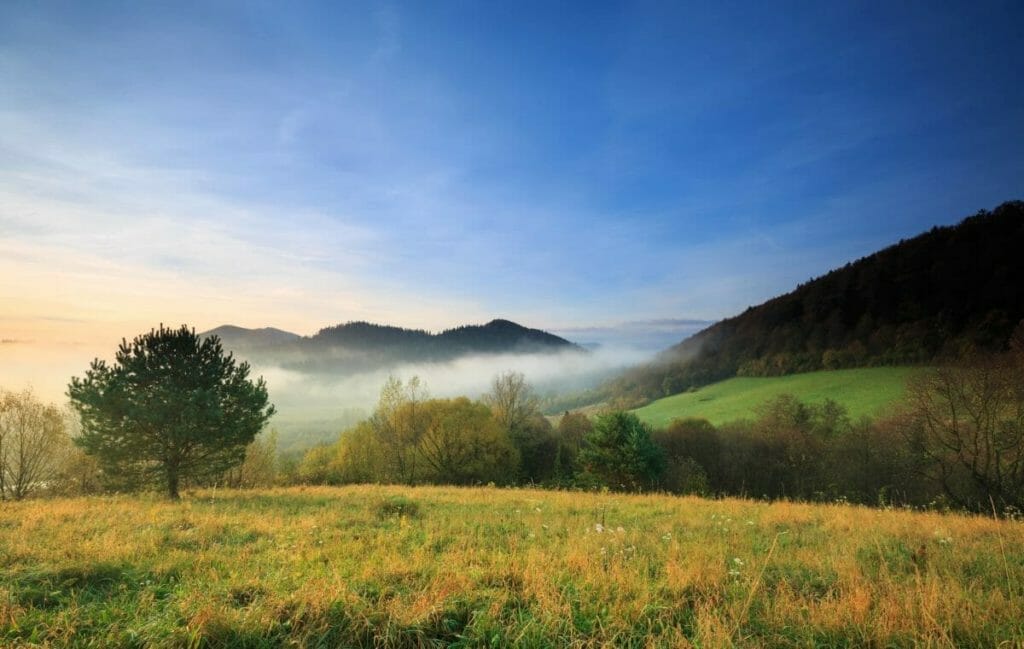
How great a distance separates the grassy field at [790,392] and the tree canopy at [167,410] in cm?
5281

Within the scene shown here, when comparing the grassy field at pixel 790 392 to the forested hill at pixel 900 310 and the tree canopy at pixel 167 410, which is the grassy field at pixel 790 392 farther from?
the tree canopy at pixel 167 410

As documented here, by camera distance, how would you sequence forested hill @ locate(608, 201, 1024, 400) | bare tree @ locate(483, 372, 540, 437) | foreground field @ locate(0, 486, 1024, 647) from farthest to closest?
bare tree @ locate(483, 372, 540, 437) → forested hill @ locate(608, 201, 1024, 400) → foreground field @ locate(0, 486, 1024, 647)

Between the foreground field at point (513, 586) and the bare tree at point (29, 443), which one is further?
the bare tree at point (29, 443)

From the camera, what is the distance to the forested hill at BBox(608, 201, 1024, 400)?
2094 inches

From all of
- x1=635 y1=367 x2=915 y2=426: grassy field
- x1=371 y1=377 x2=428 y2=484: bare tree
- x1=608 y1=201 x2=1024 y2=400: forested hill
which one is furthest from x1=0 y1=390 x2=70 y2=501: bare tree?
x1=608 y1=201 x2=1024 y2=400: forested hill

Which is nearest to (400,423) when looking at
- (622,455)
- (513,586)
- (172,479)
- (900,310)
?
(622,455)

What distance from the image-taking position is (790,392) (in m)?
59.1

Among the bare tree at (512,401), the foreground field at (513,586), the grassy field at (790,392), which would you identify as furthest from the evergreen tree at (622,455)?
the foreground field at (513,586)

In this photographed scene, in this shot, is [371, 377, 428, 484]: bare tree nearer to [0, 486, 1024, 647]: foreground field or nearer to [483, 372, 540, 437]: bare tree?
[483, 372, 540, 437]: bare tree

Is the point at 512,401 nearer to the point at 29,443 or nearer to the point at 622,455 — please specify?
the point at 622,455

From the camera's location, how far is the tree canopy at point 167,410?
647 inches

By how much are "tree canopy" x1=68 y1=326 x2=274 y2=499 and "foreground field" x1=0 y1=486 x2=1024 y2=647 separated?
8955mm

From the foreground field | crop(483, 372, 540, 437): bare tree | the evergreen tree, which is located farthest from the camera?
crop(483, 372, 540, 437): bare tree

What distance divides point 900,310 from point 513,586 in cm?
7823
